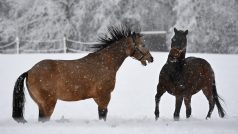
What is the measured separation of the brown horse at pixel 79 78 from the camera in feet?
24.3

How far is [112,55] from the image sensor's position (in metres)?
8.17

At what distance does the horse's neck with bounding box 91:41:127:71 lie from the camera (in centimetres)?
808

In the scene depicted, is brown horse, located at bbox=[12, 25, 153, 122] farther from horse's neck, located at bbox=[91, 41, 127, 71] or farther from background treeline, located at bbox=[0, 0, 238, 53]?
background treeline, located at bbox=[0, 0, 238, 53]

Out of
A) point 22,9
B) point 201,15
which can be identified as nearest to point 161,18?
point 201,15

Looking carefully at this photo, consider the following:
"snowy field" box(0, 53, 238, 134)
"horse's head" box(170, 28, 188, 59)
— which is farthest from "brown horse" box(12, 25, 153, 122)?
"snowy field" box(0, 53, 238, 134)

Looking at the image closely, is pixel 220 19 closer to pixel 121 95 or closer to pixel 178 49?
pixel 121 95

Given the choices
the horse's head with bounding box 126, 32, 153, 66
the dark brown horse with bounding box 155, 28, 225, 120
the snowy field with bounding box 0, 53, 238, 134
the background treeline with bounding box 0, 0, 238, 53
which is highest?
the background treeline with bounding box 0, 0, 238, 53

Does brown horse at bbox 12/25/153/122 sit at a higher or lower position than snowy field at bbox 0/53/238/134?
higher

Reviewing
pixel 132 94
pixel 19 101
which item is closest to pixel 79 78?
pixel 19 101

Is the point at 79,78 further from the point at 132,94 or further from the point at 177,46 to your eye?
the point at 132,94

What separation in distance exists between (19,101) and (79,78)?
117 centimetres

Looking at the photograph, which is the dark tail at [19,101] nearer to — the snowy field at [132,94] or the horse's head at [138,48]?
the horse's head at [138,48]

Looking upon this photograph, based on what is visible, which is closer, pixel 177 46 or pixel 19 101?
pixel 19 101

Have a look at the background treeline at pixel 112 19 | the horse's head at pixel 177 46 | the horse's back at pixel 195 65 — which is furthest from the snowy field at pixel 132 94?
the background treeline at pixel 112 19
